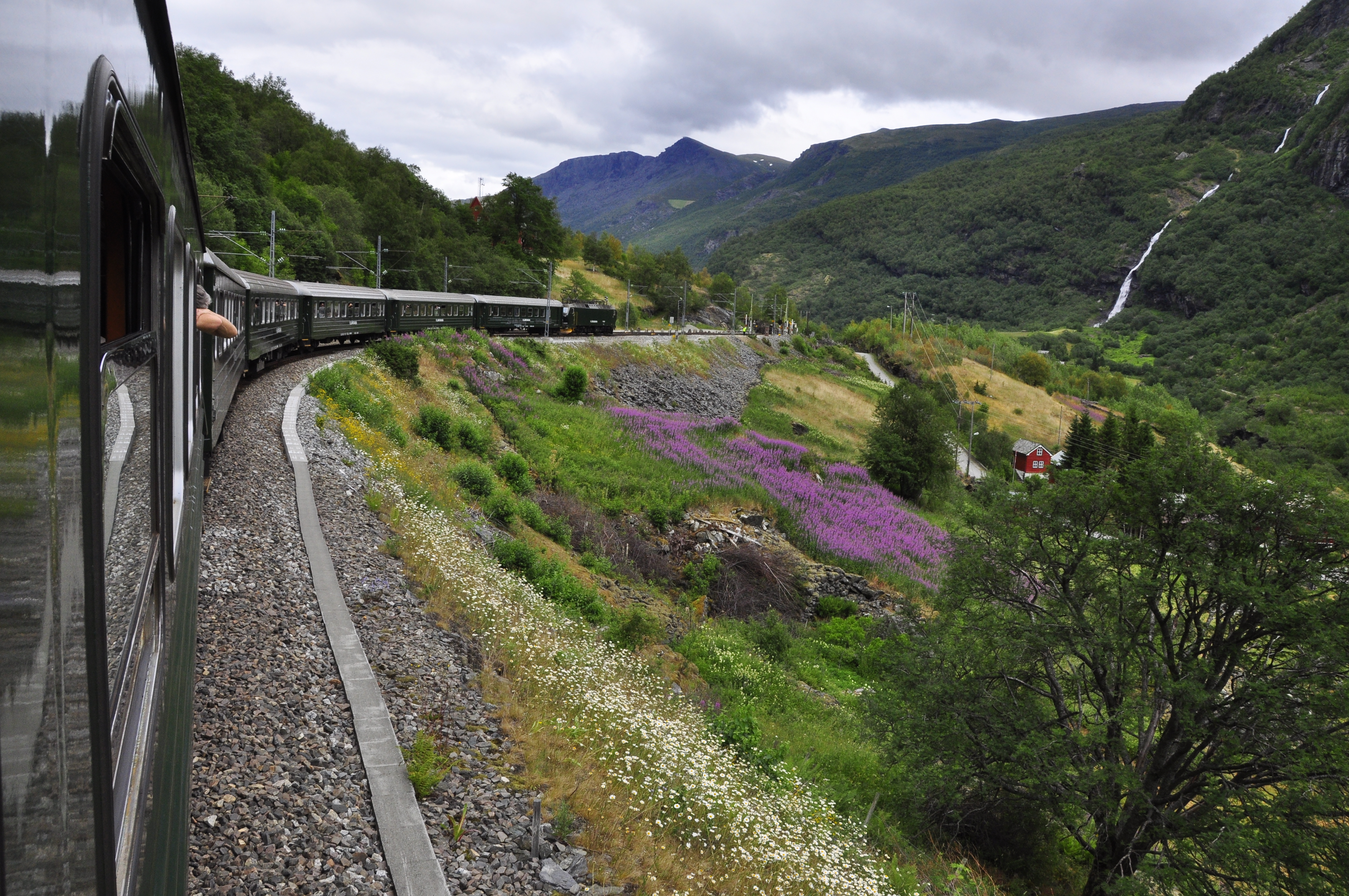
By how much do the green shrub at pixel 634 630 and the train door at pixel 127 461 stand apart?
9178mm

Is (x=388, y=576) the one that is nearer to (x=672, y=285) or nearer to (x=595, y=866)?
(x=595, y=866)

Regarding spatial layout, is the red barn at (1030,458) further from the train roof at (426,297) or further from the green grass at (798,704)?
the green grass at (798,704)

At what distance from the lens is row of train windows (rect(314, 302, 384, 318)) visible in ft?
82.9

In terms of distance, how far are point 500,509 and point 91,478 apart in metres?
15.1

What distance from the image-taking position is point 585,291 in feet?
296

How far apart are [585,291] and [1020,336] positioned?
10715 cm

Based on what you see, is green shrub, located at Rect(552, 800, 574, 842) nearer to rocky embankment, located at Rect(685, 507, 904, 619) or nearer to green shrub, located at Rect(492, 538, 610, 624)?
green shrub, located at Rect(492, 538, 610, 624)

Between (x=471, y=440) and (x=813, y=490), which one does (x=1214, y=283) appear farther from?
(x=471, y=440)

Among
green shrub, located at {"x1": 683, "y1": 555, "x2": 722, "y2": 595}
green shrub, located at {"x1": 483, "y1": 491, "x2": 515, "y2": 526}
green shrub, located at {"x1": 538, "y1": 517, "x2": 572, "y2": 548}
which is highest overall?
green shrub, located at {"x1": 483, "y1": 491, "x2": 515, "y2": 526}

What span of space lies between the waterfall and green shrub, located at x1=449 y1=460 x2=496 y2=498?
18609 cm

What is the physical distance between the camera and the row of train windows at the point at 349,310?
25.3 meters

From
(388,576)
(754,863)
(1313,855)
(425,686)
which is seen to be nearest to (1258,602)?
(1313,855)

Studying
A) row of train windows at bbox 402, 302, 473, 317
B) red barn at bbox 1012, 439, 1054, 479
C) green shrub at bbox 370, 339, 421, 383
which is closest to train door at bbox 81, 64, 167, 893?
green shrub at bbox 370, 339, 421, 383

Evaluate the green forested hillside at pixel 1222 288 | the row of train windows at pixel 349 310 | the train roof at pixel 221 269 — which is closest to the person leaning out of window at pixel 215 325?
the train roof at pixel 221 269
